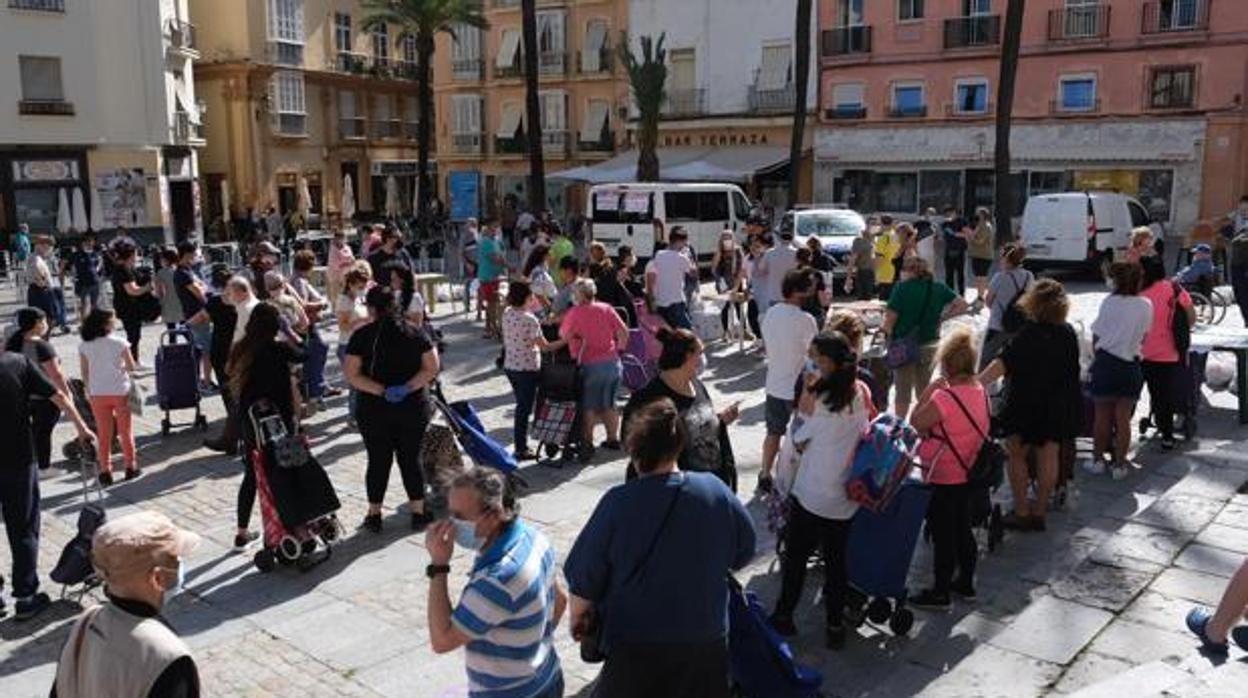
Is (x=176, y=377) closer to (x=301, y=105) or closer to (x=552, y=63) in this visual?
(x=552, y=63)

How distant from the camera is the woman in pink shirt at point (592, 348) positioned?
877 centimetres

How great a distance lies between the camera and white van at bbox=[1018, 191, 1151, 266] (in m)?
20.8

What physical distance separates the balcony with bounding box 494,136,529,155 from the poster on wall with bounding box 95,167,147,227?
1527cm

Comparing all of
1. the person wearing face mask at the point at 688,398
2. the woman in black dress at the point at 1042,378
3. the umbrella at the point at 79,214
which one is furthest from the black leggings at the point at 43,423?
the umbrella at the point at 79,214

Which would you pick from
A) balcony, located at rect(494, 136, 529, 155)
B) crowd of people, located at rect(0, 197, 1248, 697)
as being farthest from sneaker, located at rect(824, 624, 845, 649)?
balcony, located at rect(494, 136, 529, 155)

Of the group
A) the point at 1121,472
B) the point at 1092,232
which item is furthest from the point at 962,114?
the point at 1121,472

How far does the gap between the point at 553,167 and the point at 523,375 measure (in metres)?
36.6

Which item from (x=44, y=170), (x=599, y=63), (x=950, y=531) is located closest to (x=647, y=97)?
(x=599, y=63)

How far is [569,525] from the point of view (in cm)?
761

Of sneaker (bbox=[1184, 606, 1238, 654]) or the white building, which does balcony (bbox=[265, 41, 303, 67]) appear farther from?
sneaker (bbox=[1184, 606, 1238, 654])

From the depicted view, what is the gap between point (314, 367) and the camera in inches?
435

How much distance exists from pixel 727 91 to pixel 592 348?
103 feet

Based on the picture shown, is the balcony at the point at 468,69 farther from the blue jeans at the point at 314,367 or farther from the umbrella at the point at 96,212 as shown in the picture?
the blue jeans at the point at 314,367

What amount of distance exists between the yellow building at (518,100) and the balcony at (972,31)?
12852 mm
